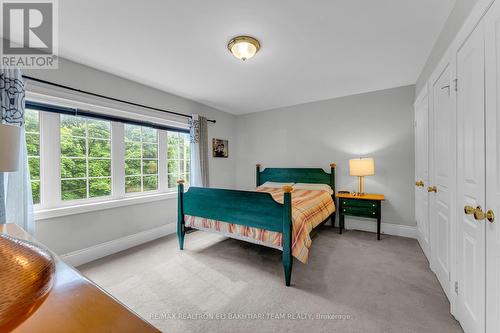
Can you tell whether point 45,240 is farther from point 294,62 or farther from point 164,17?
point 294,62

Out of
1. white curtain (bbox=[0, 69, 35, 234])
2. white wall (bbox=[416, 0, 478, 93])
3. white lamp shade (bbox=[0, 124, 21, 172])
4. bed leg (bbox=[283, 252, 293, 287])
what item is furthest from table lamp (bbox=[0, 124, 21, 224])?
white wall (bbox=[416, 0, 478, 93])

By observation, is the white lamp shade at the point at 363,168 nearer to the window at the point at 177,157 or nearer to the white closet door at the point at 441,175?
the white closet door at the point at 441,175

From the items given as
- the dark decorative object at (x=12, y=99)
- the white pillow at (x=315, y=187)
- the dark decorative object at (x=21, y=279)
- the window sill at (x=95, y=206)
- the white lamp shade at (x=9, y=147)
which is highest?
the dark decorative object at (x=12, y=99)

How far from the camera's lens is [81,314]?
1.64ft

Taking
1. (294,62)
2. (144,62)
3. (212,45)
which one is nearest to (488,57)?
(294,62)

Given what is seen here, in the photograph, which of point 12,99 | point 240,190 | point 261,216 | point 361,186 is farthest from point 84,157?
point 361,186

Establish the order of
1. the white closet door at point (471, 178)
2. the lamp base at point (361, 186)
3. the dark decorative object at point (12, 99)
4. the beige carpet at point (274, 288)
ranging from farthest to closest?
the lamp base at point (361, 186) < the dark decorative object at point (12, 99) < the beige carpet at point (274, 288) < the white closet door at point (471, 178)

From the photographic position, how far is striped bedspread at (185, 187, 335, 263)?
81.4 inches

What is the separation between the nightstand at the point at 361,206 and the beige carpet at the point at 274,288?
443 mm

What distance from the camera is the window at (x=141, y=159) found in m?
3.09

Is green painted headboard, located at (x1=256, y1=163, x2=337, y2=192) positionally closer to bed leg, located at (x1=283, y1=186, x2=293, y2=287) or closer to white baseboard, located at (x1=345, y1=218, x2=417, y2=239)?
white baseboard, located at (x1=345, y1=218, x2=417, y2=239)

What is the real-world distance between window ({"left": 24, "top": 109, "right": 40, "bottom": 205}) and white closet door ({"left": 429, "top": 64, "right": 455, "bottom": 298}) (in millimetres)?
3884

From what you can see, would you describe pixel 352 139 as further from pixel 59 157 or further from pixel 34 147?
pixel 34 147

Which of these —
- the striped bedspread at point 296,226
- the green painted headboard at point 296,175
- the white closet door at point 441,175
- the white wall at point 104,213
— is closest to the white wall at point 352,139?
the green painted headboard at point 296,175
